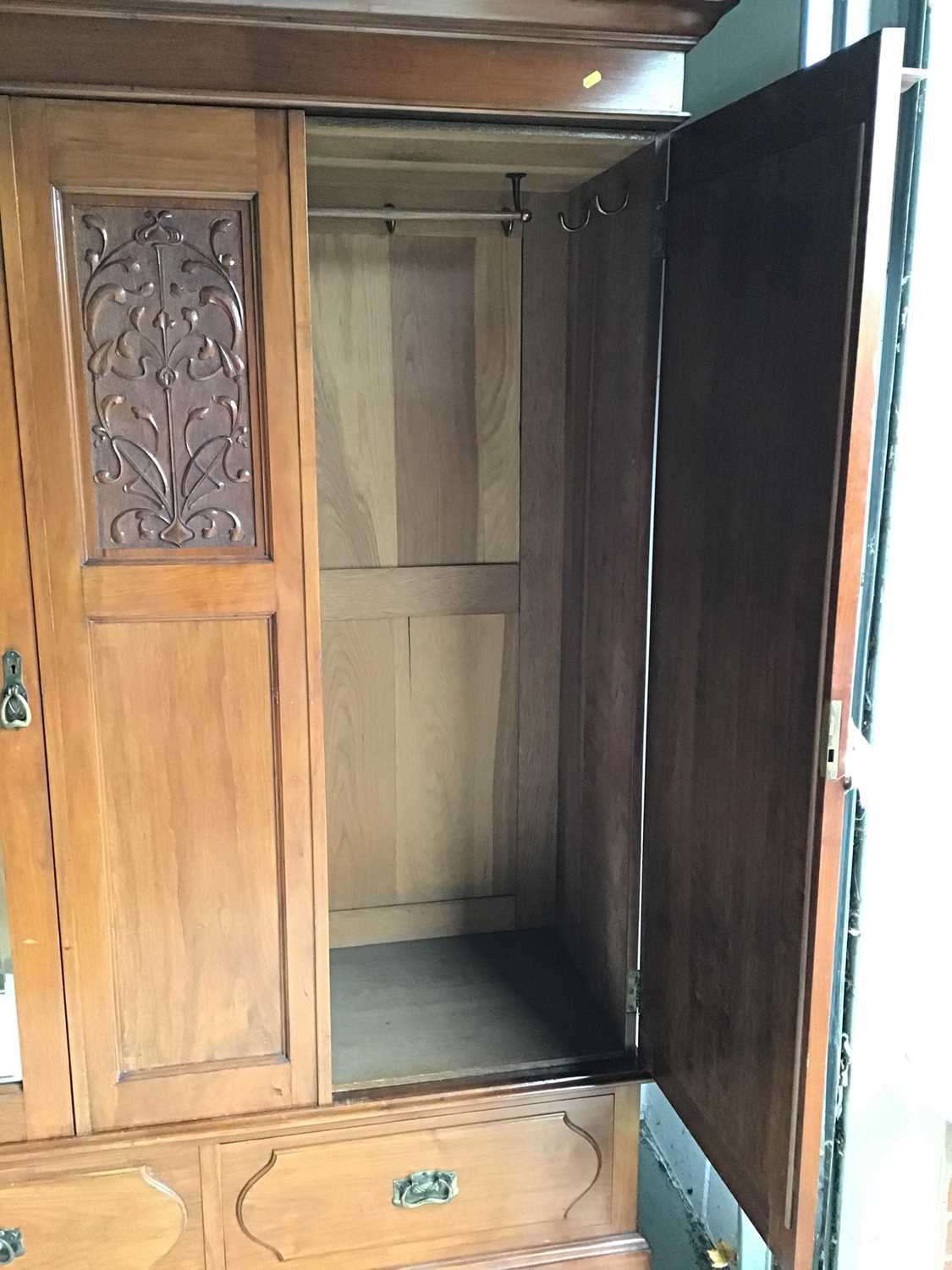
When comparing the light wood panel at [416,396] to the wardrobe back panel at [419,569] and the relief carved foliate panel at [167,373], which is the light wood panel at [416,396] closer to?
the wardrobe back panel at [419,569]

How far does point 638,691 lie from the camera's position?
1771mm

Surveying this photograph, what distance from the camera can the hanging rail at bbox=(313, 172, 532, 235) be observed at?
1782mm

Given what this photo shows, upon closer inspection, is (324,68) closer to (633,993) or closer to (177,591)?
(177,591)

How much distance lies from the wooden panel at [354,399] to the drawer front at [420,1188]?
1104mm

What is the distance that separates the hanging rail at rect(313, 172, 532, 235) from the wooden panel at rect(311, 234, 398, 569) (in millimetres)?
90

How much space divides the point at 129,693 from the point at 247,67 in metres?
0.90

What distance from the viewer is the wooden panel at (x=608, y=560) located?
1712 mm

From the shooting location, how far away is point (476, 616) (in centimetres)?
224

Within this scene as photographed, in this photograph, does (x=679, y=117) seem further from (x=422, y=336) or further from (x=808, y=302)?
(x=422, y=336)

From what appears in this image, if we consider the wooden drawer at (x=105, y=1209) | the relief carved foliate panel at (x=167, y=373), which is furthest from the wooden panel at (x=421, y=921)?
the relief carved foliate panel at (x=167, y=373)

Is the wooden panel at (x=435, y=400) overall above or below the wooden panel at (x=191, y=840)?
above

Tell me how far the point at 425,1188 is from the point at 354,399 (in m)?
1.48

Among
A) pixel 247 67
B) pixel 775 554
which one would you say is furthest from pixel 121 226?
pixel 775 554

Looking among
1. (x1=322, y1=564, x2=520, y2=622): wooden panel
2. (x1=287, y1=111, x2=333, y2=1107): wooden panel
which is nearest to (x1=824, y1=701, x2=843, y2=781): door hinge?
(x1=287, y1=111, x2=333, y2=1107): wooden panel
